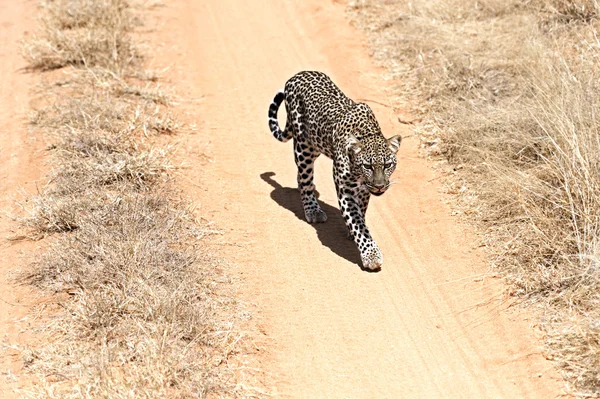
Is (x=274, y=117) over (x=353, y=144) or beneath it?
beneath

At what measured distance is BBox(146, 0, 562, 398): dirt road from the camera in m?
6.29

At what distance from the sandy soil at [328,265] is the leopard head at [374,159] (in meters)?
0.97

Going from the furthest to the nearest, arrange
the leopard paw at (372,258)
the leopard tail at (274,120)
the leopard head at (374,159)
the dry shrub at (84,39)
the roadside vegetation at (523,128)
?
the dry shrub at (84,39), the leopard tail at (274,120), the leopard paw at (372,258), the leopard head at (374,159), the roadside vegetation at (523,128)

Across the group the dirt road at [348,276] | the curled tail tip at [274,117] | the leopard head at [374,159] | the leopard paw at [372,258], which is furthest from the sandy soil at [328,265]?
the leopard head at [374,159]

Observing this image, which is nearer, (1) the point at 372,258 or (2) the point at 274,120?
(1) the point at 372,258

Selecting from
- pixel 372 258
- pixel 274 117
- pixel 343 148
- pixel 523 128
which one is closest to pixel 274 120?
pixel 274 117

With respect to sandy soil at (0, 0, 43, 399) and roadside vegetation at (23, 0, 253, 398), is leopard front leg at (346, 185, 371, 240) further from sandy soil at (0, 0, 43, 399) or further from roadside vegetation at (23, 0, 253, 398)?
sandy soil at (0, 0, 43, 399)

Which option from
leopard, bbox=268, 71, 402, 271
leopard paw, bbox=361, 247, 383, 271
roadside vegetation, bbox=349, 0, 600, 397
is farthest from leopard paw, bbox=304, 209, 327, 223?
roadside vegetation, bbox=349, 0, 600, 397

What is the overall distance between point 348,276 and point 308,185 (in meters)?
1.48

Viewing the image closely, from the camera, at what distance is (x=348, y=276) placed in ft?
25.2

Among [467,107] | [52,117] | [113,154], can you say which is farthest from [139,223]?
[467,107]

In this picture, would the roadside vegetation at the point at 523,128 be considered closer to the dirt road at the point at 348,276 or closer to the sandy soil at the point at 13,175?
the dirt road at the point at 348,276

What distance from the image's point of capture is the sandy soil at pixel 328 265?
6.30 m

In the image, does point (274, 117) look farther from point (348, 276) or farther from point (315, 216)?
point (348, 276)
